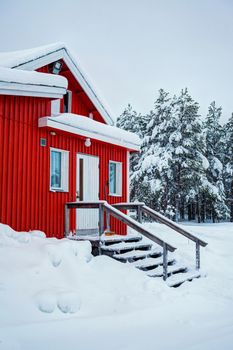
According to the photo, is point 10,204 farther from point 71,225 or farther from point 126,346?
point 126,346

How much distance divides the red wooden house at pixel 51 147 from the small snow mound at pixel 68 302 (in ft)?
12.2

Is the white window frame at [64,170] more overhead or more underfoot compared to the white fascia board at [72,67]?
more underfoot

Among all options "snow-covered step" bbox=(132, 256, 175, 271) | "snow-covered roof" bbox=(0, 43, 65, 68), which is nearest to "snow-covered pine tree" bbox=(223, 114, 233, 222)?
"snow-covered roof" bbox=(0, 43, 65, 68)

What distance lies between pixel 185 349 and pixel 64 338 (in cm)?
157

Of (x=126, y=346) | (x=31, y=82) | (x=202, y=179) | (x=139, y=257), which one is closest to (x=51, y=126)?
(x=31, y=82)

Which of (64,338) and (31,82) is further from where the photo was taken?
(31,82)

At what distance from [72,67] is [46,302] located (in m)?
8.51

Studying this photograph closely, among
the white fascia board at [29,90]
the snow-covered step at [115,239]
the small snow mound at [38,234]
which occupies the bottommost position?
the snow-covered step at [115,239]

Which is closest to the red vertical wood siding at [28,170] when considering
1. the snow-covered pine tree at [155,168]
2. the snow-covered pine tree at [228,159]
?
the snow-covered pine tree at [155,168]

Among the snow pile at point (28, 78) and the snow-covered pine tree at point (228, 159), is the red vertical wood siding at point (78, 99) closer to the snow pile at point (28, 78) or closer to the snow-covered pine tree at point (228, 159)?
the snow pile at point (28, 78)

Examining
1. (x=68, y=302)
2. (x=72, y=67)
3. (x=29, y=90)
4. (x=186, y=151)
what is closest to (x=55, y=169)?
(x=29, y=90)

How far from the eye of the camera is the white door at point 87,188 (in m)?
11.2

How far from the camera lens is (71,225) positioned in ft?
35.2

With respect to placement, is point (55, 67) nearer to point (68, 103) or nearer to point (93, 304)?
point (68, 103)
